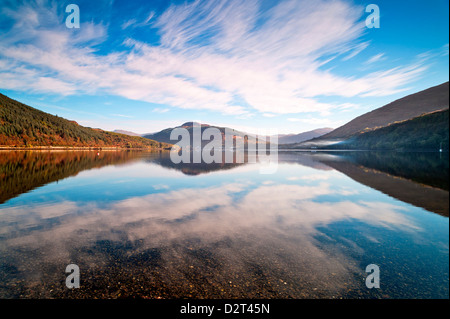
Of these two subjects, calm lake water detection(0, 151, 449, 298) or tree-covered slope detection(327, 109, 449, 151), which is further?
tree-covered slope detection(327, 109, 449, 151)

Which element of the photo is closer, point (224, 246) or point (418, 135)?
point (224, 246)

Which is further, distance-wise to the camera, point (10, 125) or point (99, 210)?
point (10, 125)

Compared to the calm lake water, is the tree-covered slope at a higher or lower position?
higher

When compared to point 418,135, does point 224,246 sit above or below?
below

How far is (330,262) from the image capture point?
6934mm

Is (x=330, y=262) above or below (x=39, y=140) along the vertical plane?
below

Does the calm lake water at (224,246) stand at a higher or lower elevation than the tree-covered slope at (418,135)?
lower

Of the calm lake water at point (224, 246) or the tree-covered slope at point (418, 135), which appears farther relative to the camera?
the tree-covered slope at point (418, 135)
